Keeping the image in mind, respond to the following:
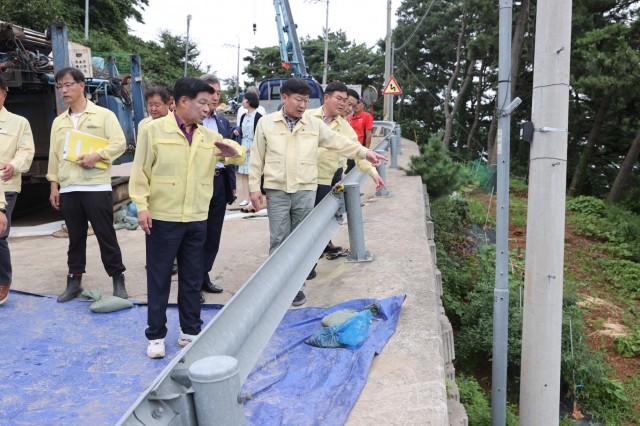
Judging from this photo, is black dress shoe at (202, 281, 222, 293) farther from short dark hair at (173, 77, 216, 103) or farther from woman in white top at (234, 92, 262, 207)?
woman in white top at (234, 92, 262, 207)

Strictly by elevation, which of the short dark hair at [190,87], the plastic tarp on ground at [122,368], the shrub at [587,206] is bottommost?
the shrub at [587,206]

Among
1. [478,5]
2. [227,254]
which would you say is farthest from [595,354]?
[478,5]

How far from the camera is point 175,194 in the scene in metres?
3.73

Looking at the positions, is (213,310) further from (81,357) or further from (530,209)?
(530,209)

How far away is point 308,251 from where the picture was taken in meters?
3.70

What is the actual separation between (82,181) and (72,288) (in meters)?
0.93

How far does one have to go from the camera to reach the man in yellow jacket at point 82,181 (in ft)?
15.6

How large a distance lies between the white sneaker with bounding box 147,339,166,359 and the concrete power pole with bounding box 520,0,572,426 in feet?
9.23

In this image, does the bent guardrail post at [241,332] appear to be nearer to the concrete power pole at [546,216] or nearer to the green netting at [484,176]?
the concrete power pole at [546,216]

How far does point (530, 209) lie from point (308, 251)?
1.95 meters

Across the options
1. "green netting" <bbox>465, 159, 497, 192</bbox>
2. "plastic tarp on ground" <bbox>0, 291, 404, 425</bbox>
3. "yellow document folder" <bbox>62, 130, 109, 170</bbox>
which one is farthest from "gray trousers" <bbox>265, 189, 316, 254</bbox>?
"green netting" <bbox>465, 159, 497, 192</bbox>

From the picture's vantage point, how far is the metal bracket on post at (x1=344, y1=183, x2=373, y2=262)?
5249 millimetres

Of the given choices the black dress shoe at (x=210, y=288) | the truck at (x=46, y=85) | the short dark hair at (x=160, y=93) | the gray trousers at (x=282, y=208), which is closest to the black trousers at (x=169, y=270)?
the gray trousers at (x=282, y=208)

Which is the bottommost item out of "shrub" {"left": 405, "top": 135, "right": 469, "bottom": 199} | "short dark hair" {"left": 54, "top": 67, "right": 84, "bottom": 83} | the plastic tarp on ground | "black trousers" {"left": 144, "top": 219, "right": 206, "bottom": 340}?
the plastic tarp on ground
